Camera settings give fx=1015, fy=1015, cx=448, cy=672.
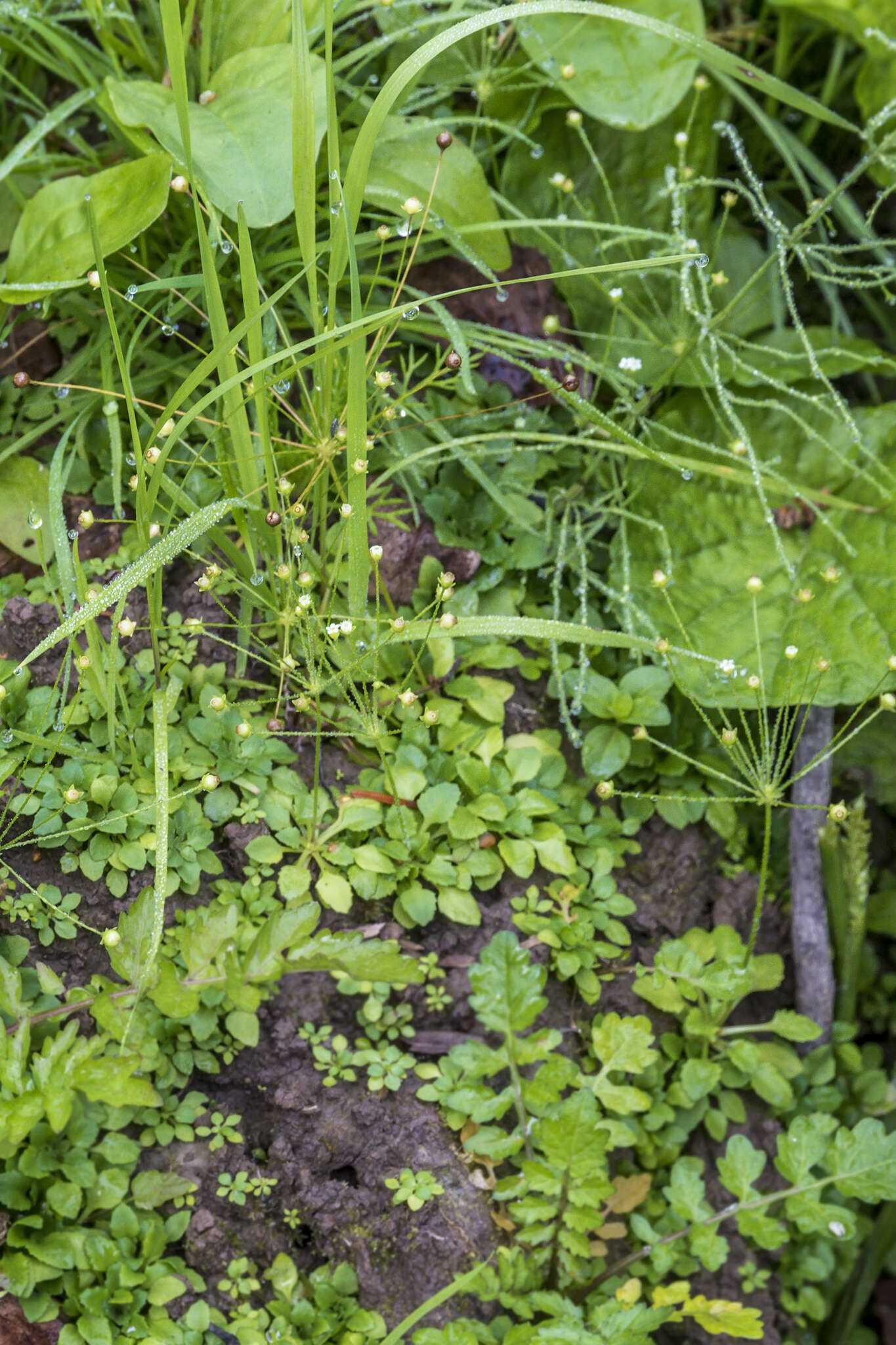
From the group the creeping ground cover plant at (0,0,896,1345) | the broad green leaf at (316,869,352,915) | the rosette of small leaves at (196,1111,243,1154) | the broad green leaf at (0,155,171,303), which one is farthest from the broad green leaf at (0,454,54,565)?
the rosette of small leaves at (196,1111,243,1154)

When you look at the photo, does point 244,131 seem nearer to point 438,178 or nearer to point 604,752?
point 438,178

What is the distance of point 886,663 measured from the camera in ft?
5.86

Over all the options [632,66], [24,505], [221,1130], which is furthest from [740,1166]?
[632,66]

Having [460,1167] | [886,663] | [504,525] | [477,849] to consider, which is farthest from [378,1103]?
[886,663]

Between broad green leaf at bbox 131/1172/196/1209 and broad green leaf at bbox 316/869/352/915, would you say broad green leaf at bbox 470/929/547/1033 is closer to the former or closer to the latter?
broad green leaf at bbox 316/869/352/915

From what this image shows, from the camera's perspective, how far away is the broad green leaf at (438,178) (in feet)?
5.72

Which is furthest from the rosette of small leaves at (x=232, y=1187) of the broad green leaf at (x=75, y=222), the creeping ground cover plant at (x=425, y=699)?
the broad green leaf at (x=75, y=222)

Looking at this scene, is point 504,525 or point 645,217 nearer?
point 504,525

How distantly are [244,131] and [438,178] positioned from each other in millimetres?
349

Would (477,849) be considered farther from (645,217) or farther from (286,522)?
(645,217)

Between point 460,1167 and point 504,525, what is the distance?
1095 millimetres

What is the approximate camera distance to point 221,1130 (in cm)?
151

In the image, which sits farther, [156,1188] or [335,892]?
[335,892]

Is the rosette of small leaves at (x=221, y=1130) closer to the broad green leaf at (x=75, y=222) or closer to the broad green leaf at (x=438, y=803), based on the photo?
the broad green leaf at (x=438, y=803)
